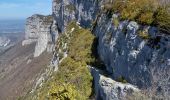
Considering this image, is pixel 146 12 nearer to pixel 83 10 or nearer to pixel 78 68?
pixel 78 68

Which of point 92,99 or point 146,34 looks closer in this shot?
point 146,34

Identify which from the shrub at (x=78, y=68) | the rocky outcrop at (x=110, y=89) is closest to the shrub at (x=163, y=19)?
the rocky outcrop at (x=110, y=89)

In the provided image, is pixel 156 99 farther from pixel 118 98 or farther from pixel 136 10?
pixel 136 10

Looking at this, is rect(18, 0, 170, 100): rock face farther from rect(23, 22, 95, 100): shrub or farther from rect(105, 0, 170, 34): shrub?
rect(23, 22, 95, 100): shrub

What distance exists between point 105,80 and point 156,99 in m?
8.82

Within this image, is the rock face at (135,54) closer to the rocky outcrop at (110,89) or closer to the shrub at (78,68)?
the rocky outcrop at (110,89)

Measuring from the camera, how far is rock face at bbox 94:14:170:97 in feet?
84.1

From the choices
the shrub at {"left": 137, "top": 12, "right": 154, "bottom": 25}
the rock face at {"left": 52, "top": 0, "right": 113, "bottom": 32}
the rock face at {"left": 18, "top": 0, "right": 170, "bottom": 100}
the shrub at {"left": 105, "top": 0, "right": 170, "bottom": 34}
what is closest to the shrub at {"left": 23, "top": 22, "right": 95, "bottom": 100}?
the rock face at {"left": 18, "top": 0, "right": 170, "bottom": 100}

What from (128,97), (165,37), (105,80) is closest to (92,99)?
(105,80)

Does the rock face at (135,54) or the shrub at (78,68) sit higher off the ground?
the rock face at (135,54)

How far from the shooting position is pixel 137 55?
29203mm

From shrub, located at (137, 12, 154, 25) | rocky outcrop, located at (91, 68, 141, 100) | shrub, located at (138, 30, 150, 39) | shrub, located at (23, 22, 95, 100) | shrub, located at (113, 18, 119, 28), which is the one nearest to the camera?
shrub, located at (138, 30, 150, 39)

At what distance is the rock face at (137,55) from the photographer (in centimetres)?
2562

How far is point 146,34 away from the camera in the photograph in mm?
28922
